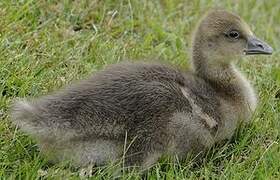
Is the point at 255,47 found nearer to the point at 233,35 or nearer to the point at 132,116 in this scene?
the point at 233,35

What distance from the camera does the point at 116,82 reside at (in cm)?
389

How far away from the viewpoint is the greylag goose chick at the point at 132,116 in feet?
12.2

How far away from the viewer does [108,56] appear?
16.5 ft

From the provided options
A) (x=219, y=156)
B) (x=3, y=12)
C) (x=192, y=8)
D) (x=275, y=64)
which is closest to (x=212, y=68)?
(x=219, y=156)

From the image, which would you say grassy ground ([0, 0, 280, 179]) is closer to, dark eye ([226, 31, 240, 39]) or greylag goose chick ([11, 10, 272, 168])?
greylag goose chick ([11, 10, 272, 168])

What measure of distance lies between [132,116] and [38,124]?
0.46 m

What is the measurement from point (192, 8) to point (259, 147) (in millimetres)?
2218

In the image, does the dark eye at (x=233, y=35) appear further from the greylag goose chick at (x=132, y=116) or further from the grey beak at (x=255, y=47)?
the greylag goose chick at (x=132, y=116)

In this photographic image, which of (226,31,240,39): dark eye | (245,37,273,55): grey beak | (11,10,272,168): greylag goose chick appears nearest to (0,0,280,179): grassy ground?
(11,10,272,168): greylag goose chick

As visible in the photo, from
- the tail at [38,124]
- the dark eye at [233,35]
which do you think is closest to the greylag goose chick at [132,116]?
the tail at [38,124]

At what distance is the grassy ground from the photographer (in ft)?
12.9

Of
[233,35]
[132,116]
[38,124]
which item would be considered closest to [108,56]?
[233,35]

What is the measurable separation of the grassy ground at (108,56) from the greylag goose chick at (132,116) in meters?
0.10

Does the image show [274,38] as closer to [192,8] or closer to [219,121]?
[192,8]
